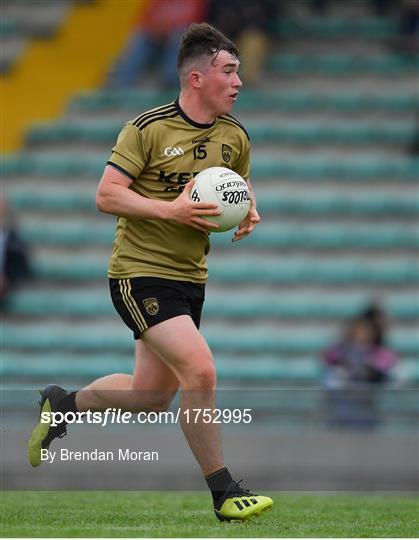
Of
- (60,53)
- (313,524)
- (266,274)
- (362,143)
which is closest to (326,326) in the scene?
(266,274)

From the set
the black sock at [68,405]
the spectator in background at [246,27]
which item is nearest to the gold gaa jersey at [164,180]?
the black sock at [68,405]

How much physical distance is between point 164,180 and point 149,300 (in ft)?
2.04

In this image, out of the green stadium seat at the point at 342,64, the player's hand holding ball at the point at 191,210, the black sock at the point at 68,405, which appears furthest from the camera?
the green stadium seat at the point at 342,64

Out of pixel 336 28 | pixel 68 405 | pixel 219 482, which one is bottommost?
pixel 219 482

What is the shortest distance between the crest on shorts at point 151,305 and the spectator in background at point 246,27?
943 cm

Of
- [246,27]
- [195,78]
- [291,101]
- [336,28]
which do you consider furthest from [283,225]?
[195,78]

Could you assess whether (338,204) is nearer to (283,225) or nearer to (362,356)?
(283,225)

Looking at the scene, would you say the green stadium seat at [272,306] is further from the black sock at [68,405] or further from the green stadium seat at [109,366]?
the black sock at [68,405]

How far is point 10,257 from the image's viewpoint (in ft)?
51.9

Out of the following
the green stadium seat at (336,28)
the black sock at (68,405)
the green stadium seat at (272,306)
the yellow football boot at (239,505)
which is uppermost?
the green stadium seat at (336,28)

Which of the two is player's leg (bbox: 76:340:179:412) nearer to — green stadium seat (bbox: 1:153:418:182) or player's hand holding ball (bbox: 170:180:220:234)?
player's hand holding ball (bbox: 170:180:220:234)

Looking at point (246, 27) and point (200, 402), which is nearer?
point (200, 402)

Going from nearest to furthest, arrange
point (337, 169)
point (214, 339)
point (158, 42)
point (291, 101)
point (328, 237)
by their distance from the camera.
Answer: point (214, 339), point (328, 237), point (337, 169), point (291, 101), point (158, 42)

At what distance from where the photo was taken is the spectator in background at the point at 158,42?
17.3 metres
